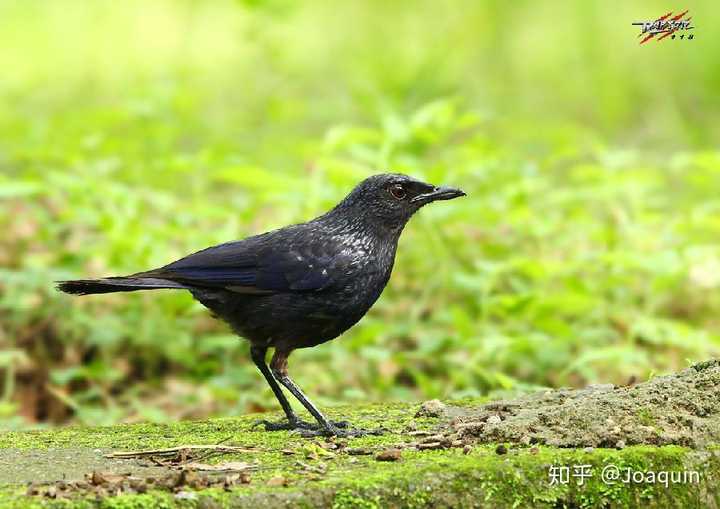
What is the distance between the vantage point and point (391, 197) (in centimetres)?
461

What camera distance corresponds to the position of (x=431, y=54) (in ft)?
30.9

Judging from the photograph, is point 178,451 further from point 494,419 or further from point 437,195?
point 437,195

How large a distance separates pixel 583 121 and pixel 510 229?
4.57m

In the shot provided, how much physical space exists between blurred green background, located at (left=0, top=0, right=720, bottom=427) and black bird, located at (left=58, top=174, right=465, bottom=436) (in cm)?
98

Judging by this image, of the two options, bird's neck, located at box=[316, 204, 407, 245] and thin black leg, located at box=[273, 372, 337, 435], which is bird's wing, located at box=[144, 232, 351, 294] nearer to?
bird's neck, located at box=[316, 204, 407, 245]

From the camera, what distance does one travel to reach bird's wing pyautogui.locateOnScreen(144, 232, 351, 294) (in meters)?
4.25

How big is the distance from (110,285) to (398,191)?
1.33 m

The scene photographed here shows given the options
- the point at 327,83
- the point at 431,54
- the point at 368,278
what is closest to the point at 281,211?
the point at 431,54

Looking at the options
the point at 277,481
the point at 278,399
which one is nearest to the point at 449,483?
the point at 277,481

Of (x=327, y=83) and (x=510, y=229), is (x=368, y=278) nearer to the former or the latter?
(x=510, y=229)

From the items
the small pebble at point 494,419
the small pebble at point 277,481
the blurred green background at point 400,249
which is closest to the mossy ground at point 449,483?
the small pebble at point 277,481

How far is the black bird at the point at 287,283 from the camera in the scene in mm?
4230

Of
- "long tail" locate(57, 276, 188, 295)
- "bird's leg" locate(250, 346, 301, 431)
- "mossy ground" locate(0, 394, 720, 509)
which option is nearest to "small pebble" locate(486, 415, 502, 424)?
"mossy ground" locate(0, 394, 720, 509)

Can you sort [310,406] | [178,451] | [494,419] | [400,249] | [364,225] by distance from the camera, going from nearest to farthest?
1. [178,451]
2. [494,419]
3. [310,406]
4. [364,225]
5. [400,249]
